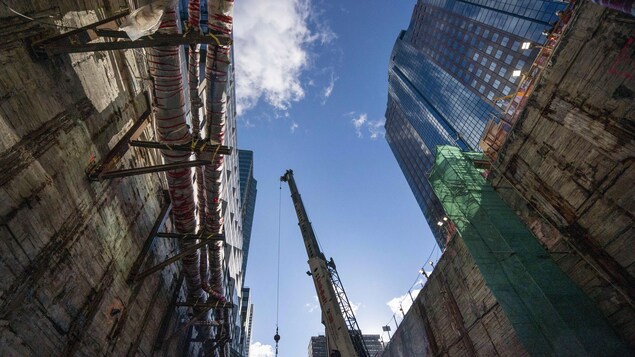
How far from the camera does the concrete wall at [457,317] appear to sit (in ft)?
37.6

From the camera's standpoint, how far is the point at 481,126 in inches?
2645

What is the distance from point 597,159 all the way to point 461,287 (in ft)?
26.4

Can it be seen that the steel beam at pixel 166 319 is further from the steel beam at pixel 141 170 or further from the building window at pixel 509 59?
the building window at pixel 509 59

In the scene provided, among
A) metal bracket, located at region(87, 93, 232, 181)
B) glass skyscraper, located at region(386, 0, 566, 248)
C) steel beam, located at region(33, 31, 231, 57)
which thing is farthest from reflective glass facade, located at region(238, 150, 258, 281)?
steel beam, located at region(33, 31, 231, 57)

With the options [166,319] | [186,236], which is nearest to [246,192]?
[166,319]

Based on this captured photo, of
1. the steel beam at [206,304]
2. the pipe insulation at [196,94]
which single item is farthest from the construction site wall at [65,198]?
the steel beam at [206,304]

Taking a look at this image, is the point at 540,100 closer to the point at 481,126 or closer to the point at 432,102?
the point at 481,126

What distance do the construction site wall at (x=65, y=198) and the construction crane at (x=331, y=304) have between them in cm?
620

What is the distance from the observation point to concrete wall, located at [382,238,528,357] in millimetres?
11453

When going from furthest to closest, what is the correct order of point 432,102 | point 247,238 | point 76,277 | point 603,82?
point 247,238 < point 432,102 < point 603,82 < point 76,277

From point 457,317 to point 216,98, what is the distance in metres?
14.7

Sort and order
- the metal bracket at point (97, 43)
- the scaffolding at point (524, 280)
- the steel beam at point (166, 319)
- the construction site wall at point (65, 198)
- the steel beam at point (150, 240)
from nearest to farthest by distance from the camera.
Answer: the construction site wall at point (65, 198), the metal bracket at point (97, 43), the steel beam at point (150, 240), the scaffolding at point (524, 280), the steel beam at point (166, 319)

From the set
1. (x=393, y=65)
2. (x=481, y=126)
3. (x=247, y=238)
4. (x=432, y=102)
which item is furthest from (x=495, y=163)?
(x=393, y=65)

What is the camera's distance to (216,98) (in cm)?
746
